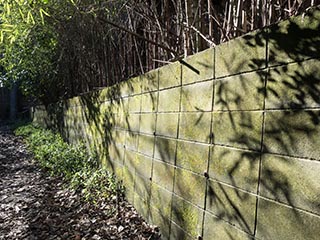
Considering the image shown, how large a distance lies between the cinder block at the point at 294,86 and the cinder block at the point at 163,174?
1.22 metres

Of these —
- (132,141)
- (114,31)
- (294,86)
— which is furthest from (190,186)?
(114,31)

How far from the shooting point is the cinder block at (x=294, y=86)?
1.37 meters

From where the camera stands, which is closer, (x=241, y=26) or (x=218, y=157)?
(x=218, y=157)

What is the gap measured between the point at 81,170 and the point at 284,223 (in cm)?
407

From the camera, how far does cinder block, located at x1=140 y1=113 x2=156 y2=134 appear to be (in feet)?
10.1

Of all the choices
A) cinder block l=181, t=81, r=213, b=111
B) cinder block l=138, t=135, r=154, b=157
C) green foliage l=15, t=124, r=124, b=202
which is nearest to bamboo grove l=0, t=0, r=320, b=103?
cinder block l=181, t=81, r=213, b=111

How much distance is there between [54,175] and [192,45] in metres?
3.83

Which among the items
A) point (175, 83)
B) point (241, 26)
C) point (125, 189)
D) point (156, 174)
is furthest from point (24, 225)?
point (241, 26)

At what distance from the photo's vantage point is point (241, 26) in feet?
7.26

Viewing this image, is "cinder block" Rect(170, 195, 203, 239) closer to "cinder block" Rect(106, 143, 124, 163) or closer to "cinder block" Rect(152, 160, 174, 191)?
"cinder block" Rect(152, 160, 174, 191)

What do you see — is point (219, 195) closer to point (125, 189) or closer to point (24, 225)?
point (125, 189)

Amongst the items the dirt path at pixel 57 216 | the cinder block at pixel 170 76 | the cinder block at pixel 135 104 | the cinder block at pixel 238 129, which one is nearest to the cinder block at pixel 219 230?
the cinder block at pixel 238 129

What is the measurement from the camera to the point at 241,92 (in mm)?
1823

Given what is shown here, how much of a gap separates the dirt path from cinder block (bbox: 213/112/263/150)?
1272 millimetres
